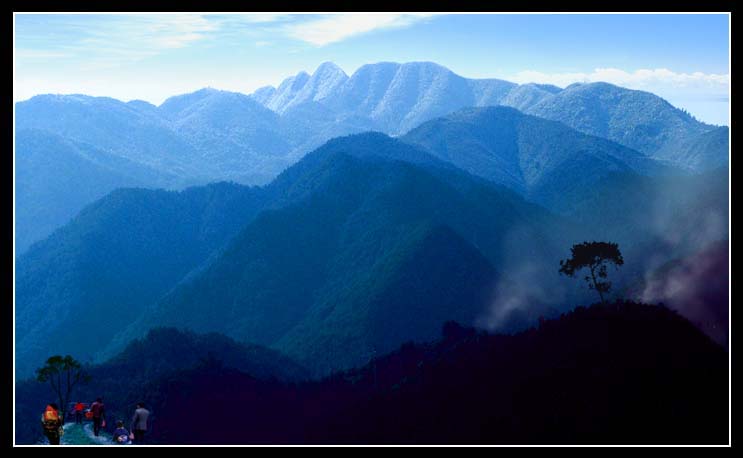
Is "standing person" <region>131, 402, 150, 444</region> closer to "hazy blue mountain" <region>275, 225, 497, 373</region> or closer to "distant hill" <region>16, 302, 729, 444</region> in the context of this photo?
"distant hill" <region>16, 302, 729, 444</region>

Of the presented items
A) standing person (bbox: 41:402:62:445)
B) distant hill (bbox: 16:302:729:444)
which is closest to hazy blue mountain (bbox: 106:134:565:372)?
distant hill (bbox: 16:302:729:444)

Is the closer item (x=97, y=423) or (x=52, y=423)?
(x=52, y=423)

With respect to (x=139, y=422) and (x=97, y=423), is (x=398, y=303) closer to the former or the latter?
(x=97, y=423)

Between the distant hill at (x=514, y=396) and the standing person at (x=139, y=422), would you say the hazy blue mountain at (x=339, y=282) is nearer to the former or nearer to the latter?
the distant hill at (x=514, y=396)

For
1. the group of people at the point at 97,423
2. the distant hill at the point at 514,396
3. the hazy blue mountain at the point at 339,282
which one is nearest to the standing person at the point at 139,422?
the group of people at the point at 97,423

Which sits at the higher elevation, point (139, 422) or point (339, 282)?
point (339, 282)

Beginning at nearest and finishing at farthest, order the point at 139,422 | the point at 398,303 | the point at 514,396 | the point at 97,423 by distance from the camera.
A: the point at 139,422 → the point at 97,423 → the point at 514,396 → the point at 398,303

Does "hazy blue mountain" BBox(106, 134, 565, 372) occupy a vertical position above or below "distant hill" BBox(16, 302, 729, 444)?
above

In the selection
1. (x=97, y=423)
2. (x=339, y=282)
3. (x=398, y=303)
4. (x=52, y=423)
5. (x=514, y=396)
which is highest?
(x=339, y=282)

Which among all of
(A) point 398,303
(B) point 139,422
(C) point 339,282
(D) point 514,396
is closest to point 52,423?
(B) point 139,422
